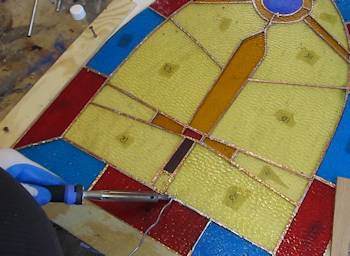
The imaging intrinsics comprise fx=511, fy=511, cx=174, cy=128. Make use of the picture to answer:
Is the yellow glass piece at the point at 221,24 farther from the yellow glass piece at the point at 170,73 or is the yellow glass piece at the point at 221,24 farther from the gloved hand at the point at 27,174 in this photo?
the gloved hand at the point at 27,174

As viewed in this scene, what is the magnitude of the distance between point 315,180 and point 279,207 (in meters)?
0.11

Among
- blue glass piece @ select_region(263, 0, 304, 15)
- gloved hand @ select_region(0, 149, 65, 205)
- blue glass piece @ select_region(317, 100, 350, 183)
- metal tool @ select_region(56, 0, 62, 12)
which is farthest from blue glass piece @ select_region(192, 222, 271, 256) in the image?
metal tool @ select_region(56, 0, 62, 12)

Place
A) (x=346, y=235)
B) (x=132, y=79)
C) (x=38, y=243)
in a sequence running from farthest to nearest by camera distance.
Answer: (x=132, y=79), (x=346, y=235), (x=38, y=243)

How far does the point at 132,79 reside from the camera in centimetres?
141

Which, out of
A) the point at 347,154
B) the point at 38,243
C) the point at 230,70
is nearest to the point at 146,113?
the point at 230,70

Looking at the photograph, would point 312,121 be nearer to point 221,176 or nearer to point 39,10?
point 221,176

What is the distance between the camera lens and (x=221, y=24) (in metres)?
1.47

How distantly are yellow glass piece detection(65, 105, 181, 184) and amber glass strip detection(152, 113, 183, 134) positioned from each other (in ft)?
0.06

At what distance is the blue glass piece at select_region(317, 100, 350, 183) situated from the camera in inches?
48.8

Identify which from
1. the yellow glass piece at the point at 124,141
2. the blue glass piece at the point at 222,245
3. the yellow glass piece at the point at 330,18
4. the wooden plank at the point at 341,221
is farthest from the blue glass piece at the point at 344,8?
the blue glass piece at the point at 222,245

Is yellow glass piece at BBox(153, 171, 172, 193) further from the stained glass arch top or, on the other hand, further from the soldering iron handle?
the soldering iron handle

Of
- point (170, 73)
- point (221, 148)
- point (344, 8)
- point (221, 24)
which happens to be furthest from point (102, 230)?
point (344, 8)

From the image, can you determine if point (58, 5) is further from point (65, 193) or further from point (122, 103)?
point (65, 193)

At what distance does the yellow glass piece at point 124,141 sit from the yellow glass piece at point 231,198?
2.8 inches
